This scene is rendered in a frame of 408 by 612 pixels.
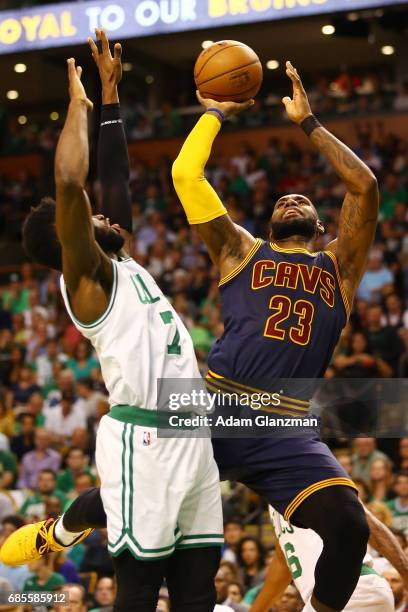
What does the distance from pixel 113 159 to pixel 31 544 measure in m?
1.89

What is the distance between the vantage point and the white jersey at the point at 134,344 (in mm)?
4074

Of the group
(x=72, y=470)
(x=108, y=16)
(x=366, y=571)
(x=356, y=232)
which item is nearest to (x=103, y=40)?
(x=356, y=232)

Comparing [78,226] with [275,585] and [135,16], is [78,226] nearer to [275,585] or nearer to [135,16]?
[275,585]

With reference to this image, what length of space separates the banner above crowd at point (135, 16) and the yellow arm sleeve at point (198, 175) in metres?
8.70

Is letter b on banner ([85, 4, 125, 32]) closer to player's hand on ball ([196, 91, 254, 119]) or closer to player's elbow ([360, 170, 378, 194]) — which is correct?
player's hand on ball ([196, 91, 254, 119])

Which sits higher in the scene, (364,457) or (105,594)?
(364,457)

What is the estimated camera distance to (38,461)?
35.6 ft

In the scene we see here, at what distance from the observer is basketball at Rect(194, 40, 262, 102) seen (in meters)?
4.94

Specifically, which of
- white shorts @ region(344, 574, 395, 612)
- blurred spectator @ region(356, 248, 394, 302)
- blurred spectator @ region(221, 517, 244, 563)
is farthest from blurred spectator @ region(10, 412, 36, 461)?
white shorts @ region(344, 574, 395, 612)

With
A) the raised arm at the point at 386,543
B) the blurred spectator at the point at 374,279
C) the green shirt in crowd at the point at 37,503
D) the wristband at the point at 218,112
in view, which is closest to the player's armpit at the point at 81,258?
the wristband at the point at 218,112

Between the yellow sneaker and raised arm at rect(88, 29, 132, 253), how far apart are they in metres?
1.41

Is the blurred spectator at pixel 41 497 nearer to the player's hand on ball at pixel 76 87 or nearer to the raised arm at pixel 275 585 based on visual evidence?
the raised arm at pixel 275 585

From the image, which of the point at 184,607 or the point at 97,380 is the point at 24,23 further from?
the point at 184,607

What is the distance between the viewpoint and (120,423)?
412 centimetres
